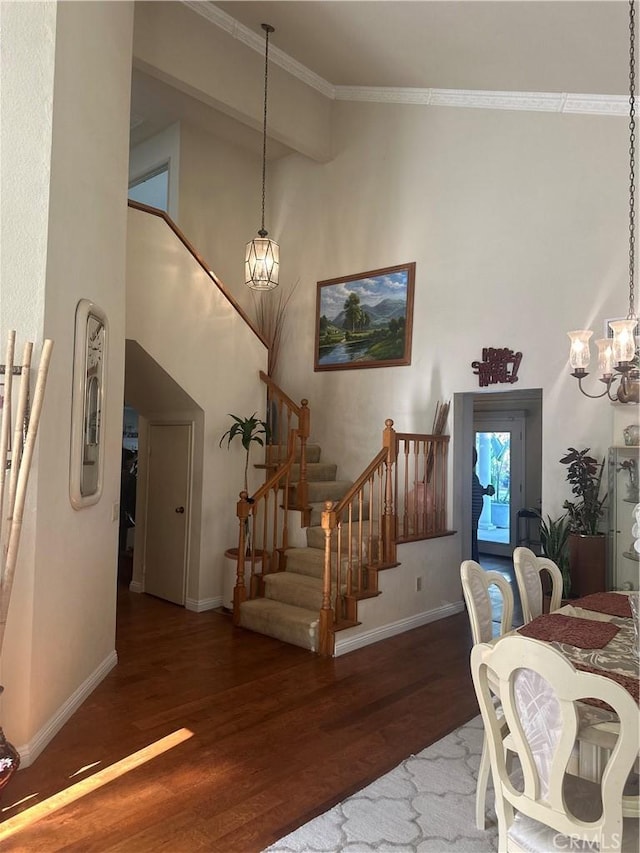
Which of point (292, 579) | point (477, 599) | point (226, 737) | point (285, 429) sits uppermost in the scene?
point (285, 429)

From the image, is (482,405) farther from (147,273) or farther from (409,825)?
(409,825)

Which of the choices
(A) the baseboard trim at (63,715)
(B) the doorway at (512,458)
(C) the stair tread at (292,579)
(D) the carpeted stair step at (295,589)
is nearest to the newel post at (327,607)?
(D) the carpeted stair step at (295,589)

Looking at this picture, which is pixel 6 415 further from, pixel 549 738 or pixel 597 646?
pixel 597 646

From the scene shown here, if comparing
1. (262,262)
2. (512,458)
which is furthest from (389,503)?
(512,458)

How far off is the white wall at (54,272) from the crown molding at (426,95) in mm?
2342

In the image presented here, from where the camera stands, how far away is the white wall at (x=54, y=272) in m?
2.88

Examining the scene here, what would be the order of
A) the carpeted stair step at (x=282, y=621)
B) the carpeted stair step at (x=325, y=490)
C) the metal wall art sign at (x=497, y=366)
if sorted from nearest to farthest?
the carpeted stair step at (x=282, y=621) < the metal wall art sign at (x=497, y=366) < the carpeted stair step at (x=325, y=490)

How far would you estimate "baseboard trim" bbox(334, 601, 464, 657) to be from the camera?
4.63 metres

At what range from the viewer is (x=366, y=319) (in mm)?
6824

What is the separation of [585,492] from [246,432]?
3.13 metres

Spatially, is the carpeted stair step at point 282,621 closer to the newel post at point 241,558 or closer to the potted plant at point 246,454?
the newel post at point 241,558

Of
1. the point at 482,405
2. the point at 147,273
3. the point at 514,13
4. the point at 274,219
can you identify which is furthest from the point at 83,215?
the point at 482,405

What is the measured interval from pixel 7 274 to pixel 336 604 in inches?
132

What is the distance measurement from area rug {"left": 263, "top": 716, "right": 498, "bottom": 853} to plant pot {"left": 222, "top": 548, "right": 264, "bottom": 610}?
281 cm
